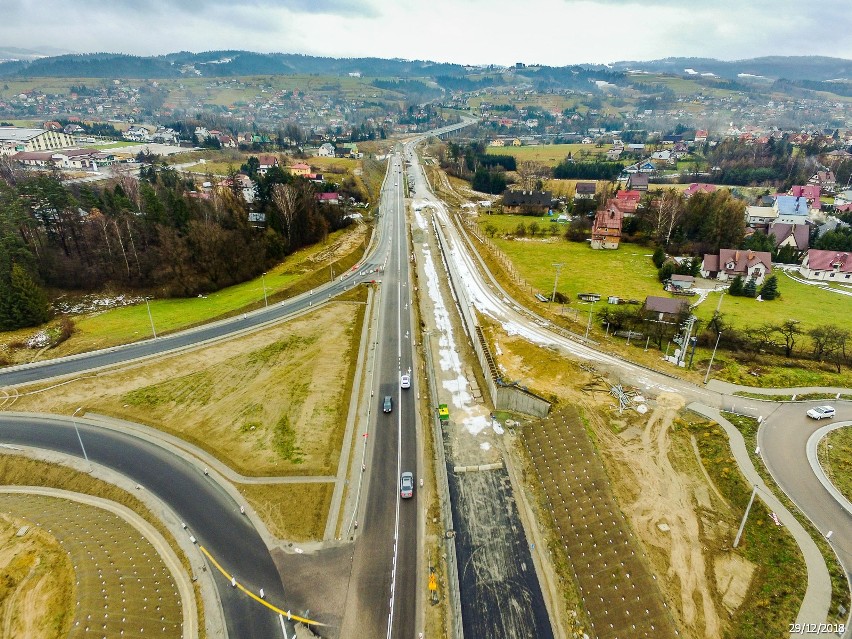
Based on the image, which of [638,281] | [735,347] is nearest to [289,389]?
[735,347]

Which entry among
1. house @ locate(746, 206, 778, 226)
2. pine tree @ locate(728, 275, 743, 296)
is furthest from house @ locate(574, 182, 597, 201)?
pine tree @ locate(728, 275, 743, 296)

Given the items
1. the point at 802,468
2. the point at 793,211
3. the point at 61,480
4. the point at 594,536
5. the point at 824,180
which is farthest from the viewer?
the point at 824,180

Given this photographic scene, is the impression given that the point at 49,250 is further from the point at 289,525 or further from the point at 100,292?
the point at 289,525

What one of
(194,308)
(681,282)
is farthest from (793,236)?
(194,308)

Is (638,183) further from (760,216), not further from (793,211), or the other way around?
(793,211)

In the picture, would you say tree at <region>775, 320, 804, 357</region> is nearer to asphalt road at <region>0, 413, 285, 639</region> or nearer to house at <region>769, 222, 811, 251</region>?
house at <region>769, 222, 811, 251</region>
